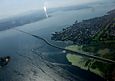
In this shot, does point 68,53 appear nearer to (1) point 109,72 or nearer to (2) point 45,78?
(2) point 45,78

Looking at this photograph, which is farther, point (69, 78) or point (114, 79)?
point (69, 78)

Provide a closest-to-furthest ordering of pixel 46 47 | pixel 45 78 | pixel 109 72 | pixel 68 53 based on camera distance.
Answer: pixel 109 72 < pixel 45 78 < pixel 68 53 < pixel 46 47

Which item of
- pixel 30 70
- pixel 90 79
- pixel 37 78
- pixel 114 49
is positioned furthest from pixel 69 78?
pixel 114 49

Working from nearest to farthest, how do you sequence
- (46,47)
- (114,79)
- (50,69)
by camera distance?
(114,79)
(50,69)
(46,47)

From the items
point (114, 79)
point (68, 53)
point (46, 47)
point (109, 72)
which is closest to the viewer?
point (114, 79)

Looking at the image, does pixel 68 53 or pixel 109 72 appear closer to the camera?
pixel 109 72

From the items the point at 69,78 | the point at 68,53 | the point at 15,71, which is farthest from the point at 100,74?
the point at 15,71

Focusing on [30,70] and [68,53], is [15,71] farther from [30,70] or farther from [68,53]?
[68,53]

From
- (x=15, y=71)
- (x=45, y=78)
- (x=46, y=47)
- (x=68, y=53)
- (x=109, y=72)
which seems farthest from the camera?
(x=46, y=47)
